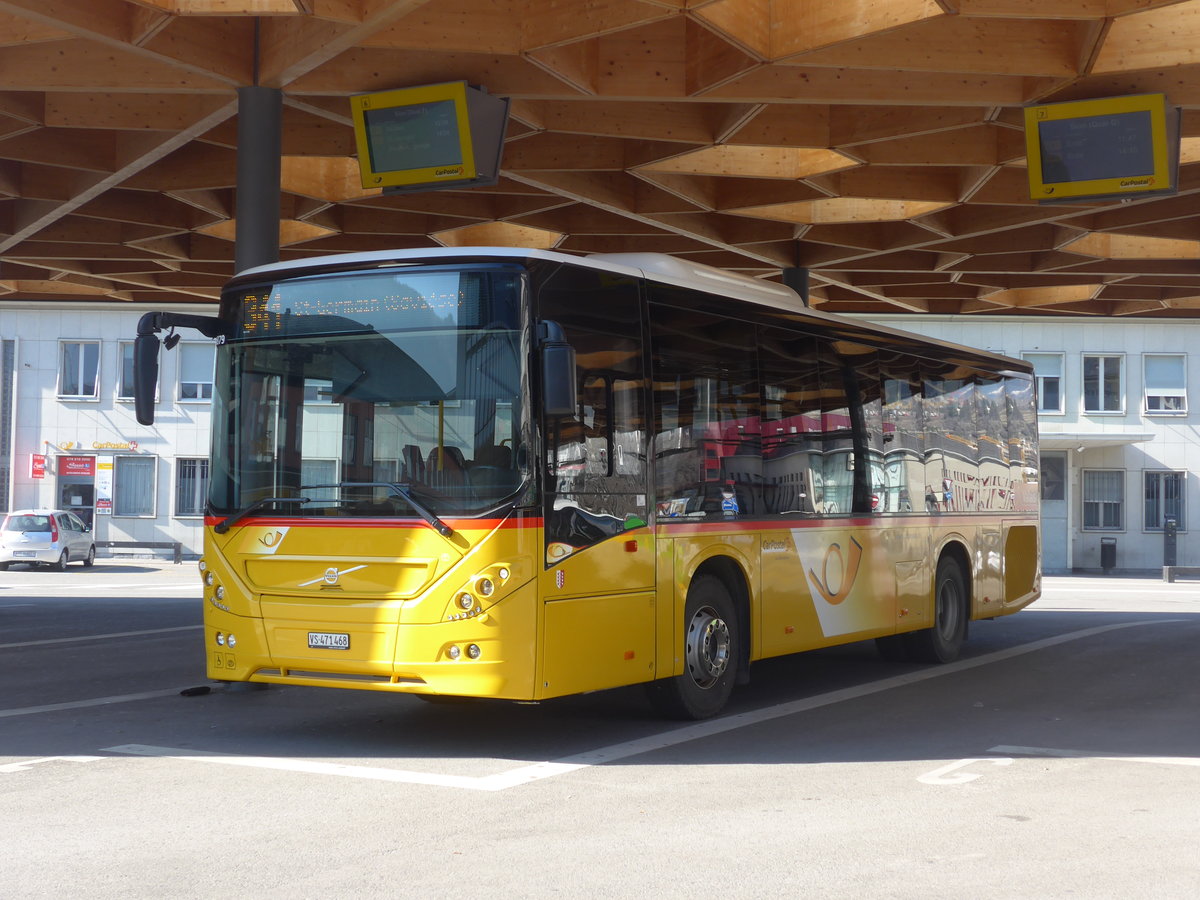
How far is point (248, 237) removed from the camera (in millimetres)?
14117

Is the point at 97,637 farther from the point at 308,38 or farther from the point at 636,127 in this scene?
the point at 636,127

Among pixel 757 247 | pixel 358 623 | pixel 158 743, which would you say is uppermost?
pixel 757 247

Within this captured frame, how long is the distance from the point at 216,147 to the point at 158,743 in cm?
1048

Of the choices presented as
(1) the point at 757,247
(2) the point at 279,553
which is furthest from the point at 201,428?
(2) the point at 279,553

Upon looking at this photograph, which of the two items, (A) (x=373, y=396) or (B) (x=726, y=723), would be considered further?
(B) (x=726, y=723)

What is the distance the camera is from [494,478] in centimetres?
865

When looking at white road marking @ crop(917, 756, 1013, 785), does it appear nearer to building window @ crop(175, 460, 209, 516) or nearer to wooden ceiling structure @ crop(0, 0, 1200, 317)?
wooden ceiling structure @ crop(0, 0, 1200, 317)

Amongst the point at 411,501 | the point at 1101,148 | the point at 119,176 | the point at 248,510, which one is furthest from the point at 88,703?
the point at 1101,148

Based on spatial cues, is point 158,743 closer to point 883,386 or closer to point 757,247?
point 883,386

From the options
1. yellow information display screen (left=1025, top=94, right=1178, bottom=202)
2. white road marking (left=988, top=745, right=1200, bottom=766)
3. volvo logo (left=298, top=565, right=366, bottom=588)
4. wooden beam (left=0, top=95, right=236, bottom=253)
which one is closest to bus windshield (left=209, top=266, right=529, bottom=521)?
volvo logo (left=298, top=565, right=366, bottom=588)

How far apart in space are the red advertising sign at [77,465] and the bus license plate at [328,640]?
41.5 metres

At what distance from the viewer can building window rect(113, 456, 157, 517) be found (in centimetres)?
4784

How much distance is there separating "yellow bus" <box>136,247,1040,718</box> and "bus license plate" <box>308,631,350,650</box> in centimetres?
2

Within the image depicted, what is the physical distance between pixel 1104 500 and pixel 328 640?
41388 mm
